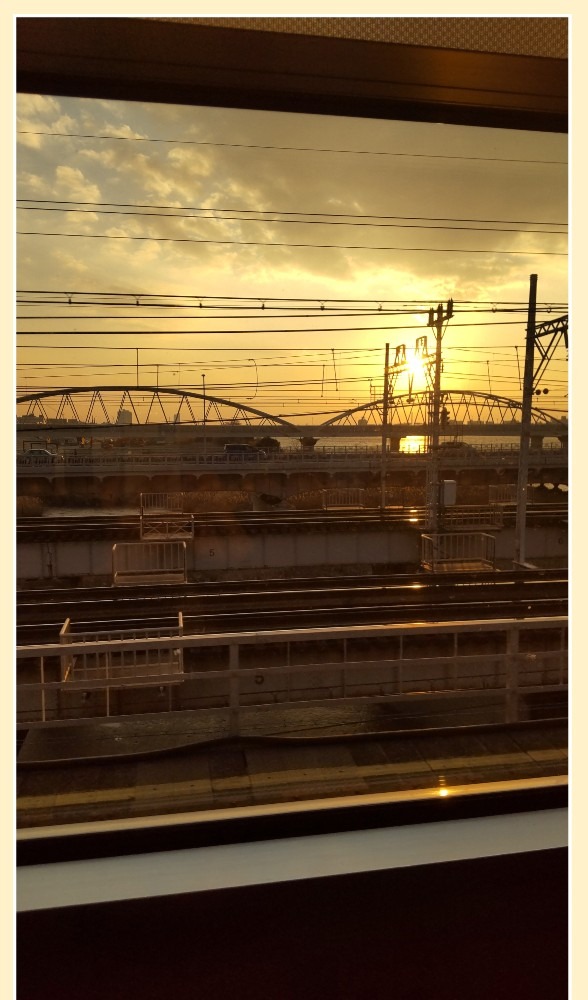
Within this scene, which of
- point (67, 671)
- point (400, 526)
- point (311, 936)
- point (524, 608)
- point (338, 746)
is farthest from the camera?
point (400, 526)

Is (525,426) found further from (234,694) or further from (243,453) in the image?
(243,453)

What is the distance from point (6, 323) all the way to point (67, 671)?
7.43ft

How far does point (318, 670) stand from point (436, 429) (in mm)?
4980

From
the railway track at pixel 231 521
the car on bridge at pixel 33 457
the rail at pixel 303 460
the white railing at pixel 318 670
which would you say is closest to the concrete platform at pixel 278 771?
the white railing at pixel 318 670

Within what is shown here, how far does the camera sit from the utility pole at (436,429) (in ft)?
22.3

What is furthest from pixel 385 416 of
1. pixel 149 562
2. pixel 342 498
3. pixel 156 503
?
pixel 149 562

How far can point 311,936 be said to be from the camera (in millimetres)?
812

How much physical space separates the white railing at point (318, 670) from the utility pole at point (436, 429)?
297 cm

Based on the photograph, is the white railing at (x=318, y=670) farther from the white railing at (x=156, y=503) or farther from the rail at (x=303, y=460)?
the rail at (x=303, y=460)

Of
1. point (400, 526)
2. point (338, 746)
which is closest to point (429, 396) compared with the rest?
point (400, 526)

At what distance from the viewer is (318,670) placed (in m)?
2.58

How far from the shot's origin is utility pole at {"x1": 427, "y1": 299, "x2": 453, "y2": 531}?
679cm

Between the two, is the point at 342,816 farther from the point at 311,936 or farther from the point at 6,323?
the point at 6,323

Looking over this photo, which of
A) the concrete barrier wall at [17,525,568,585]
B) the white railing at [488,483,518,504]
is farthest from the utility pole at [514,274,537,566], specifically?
the white railing at [488,483,518,504]
